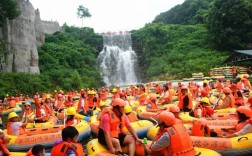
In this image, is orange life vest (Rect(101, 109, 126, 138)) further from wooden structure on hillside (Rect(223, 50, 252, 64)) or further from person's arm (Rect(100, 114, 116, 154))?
wooden structure on hillside (Rect(223, 50, 252, 64))

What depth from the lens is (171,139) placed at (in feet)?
17.5

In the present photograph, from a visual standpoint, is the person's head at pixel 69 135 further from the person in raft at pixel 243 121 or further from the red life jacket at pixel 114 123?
the person in raft at pixel 243 121

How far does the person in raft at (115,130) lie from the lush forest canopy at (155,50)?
23.4 metres

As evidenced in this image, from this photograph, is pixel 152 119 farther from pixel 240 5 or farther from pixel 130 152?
pixel 240 5

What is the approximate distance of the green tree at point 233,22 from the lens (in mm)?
38375

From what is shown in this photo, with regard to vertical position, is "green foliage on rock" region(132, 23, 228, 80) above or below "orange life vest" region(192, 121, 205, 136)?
above

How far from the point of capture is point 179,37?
50.3 meters

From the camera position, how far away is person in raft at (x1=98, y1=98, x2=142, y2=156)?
6055 mm

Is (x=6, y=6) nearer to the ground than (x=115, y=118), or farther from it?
farther from it

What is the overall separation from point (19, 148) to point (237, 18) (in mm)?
35547

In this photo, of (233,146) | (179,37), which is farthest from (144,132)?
(179,37)

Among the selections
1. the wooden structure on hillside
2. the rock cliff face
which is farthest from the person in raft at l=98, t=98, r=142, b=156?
the rock cliff face

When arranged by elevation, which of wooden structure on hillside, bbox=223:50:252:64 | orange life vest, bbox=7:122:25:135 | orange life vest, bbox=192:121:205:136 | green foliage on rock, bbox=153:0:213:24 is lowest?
orange life vest, bbox=7:122:25:135

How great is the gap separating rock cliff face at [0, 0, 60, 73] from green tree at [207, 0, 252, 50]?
2506 centimetres
